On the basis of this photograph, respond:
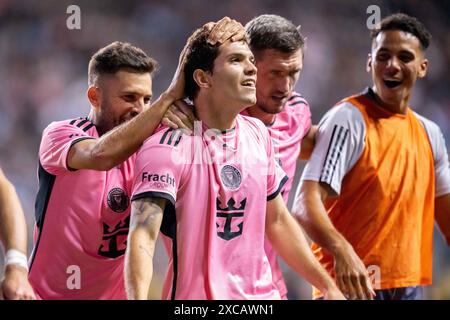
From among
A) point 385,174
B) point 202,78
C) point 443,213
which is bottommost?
point 443,213

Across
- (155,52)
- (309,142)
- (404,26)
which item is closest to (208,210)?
(309,142)

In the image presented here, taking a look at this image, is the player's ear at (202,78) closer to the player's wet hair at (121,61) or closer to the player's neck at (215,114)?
the player's neck at (215,114)

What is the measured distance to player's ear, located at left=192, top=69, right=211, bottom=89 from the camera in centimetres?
332

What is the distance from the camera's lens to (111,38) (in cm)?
646

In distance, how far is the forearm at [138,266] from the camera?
2883 millimetres

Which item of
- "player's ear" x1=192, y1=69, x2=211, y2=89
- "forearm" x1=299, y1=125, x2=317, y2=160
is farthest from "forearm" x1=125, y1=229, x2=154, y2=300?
"forearm" x1=299, y1=125, x2=317, y2=160

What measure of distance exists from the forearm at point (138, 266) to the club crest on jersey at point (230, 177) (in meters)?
0.39

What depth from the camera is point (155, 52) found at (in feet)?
21.4

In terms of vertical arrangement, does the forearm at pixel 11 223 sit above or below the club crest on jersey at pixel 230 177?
below

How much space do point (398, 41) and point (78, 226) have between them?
193 centimetres

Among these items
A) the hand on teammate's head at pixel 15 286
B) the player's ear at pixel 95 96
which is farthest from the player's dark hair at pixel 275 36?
the hand on teammate's head at pixel 15 286

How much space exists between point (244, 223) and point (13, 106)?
3.28 meters

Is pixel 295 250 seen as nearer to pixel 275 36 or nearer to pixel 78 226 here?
pixel 78 226

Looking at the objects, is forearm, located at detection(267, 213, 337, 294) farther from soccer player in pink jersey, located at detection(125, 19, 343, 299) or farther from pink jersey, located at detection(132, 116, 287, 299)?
pink jersey, located at detection(132, 116, 287, 299)
